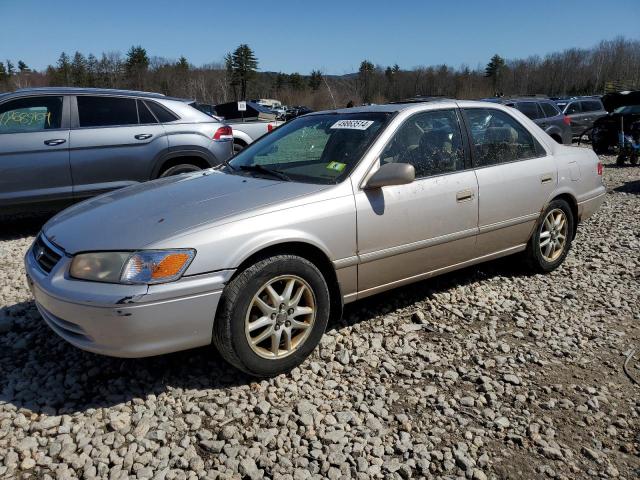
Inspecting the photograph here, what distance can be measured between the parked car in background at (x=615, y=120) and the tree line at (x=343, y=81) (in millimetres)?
49669

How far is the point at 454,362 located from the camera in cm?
315

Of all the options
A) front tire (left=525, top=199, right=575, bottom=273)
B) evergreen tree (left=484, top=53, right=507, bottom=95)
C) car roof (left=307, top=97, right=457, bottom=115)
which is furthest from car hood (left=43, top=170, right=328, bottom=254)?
evergreen tree (left=484, top=53, right=507, bottom=95)

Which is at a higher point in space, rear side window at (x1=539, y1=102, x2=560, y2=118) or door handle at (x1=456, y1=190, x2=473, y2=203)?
rear side window at (x1=539, y1=102, x2=560, y2=118)

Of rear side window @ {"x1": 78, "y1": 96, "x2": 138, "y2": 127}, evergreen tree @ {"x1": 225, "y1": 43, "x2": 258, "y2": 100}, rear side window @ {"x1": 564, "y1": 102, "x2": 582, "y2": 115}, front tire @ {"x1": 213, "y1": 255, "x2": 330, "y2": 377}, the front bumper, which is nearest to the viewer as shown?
the front bumper

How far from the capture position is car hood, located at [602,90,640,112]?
44.7ft

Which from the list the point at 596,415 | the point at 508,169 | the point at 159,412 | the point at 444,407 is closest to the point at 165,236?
the point at 159,412

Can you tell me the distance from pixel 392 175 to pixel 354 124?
713 millimetres

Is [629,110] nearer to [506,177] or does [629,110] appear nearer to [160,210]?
[506,177]

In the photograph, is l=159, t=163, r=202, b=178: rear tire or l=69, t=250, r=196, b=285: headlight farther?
l=159, t=163, r=202, b=178: rear tire

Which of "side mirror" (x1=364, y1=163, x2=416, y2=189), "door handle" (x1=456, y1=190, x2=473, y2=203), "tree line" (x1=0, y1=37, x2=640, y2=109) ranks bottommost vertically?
"door handle" (x1=456, y1=190, x2=473, y2=203)

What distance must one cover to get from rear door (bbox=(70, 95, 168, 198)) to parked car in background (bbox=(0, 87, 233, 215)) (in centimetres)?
1

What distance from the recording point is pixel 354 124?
3.64m

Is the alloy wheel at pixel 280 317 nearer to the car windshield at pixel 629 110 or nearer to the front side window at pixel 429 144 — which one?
the front side window at pixel 429 144

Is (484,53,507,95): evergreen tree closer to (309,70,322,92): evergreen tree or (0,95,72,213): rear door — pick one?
(309,70,322,92): evergreen tree
